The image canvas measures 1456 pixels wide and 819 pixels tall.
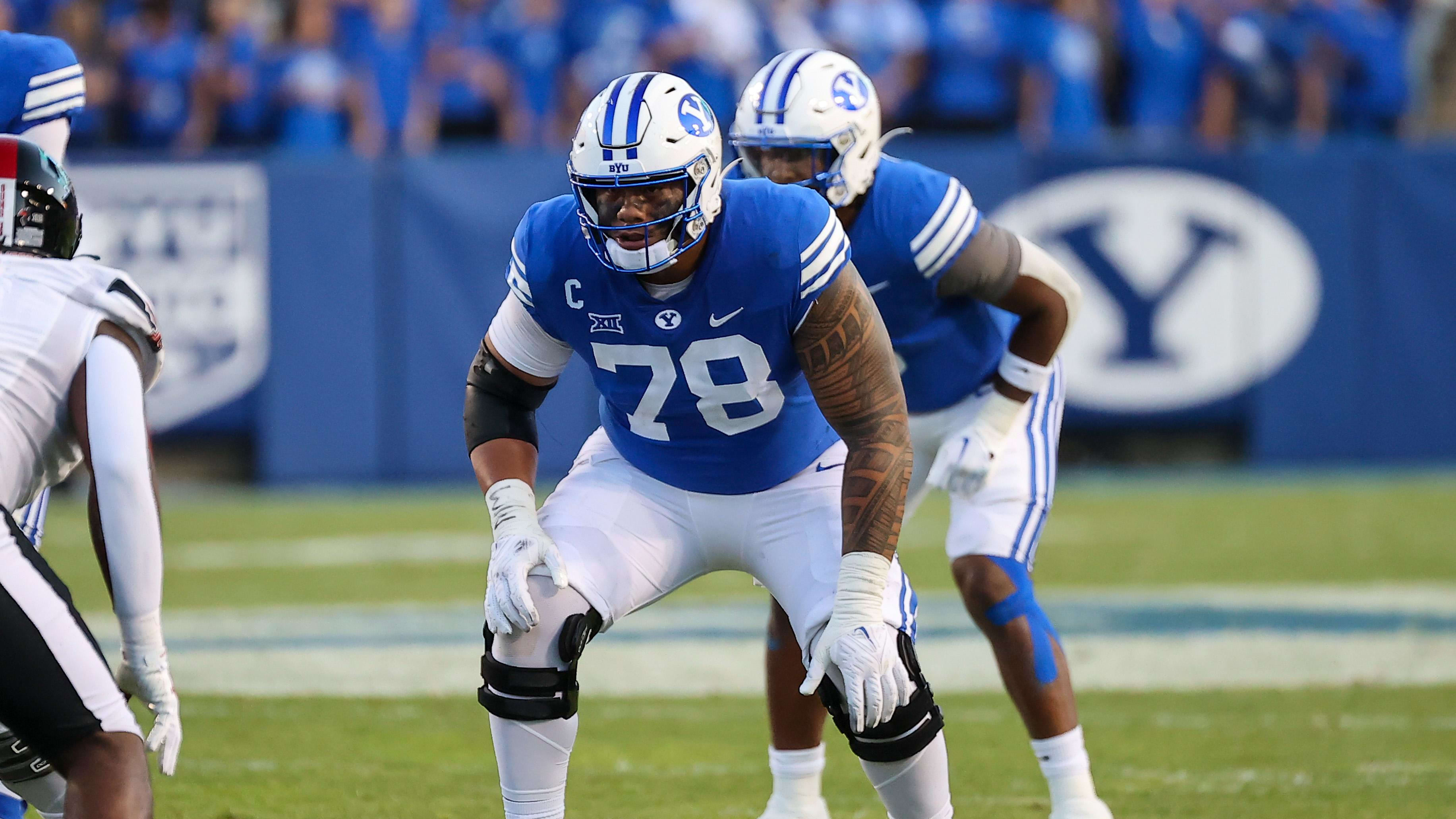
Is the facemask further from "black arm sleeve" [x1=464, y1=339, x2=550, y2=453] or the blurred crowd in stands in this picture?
the blurred crowd in stands

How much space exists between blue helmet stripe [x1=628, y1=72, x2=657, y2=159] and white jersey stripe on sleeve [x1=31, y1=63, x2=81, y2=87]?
5.80 ft

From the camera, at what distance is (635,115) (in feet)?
10.9

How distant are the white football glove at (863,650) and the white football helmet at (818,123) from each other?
1.17 m

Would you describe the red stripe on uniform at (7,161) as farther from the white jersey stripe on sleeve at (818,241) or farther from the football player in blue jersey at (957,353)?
the football player in blue jersey at (957,353)

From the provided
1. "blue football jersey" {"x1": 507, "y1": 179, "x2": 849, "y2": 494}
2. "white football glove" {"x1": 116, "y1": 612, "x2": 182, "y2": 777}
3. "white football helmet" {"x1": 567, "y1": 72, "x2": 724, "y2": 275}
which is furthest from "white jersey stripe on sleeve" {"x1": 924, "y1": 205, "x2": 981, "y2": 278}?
"white football glove" {"x1": 116, "y1": 612, "x2": 182, "y2": 777}

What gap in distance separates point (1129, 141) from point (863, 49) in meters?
1.78

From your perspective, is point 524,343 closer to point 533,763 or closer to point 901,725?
point 533,763

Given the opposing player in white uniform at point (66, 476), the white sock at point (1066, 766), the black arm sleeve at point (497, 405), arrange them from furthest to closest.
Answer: the white sock at point (1066, 766) < the black arm sleeve at point (497, 405) < the opposing player in white uniform at point (66, 476)

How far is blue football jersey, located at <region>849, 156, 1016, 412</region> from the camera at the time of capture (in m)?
4.15

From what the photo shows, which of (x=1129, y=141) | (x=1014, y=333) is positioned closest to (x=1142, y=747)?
(x=1014, y=333)

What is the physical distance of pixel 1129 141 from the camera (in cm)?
1062

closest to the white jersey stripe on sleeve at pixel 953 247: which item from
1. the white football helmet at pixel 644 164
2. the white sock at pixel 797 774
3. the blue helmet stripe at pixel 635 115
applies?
the white football helmet at pixel 644 164

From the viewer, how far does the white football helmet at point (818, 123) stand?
4.19m

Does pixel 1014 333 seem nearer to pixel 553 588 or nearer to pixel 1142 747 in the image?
pixel 1142 747
